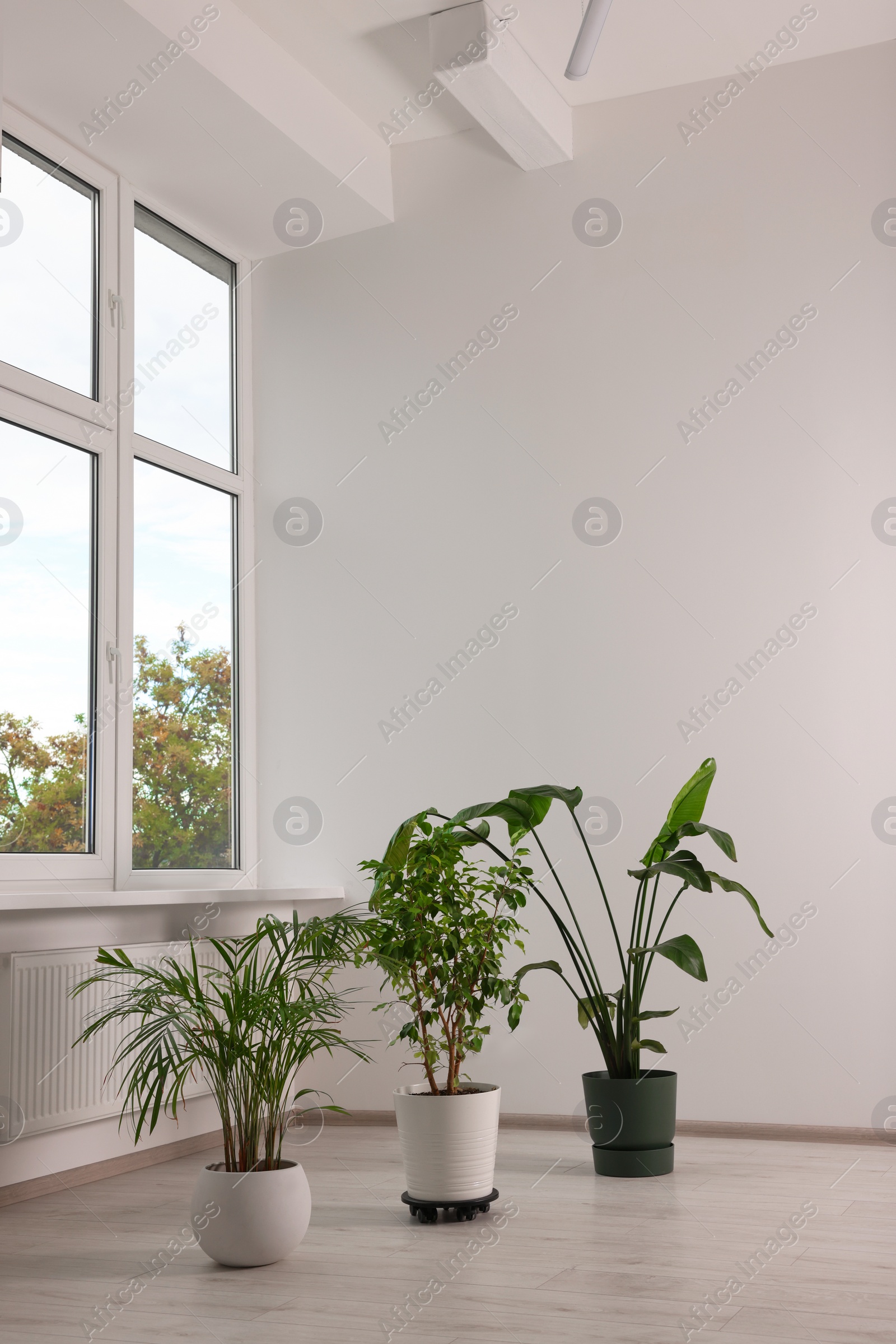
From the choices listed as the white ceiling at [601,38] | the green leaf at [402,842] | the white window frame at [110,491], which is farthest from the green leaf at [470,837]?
the white ceiling at [601,38]

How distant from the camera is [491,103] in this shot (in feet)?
13.8

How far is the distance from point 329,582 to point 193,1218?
2686mm

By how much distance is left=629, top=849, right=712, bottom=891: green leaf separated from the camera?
341 centimetres

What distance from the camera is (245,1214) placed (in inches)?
101

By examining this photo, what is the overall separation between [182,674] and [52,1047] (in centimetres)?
150

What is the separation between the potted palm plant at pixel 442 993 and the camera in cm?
297

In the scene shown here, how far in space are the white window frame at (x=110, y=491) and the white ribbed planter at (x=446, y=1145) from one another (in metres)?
Answer: 1.21

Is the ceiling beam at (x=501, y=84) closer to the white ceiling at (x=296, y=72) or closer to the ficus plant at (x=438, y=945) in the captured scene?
the white ceiling at (x=296, y=72)

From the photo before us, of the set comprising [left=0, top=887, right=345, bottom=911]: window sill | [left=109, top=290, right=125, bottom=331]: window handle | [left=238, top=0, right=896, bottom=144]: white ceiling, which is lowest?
[left=0, top=887, right=345, bottom=911]: window sill

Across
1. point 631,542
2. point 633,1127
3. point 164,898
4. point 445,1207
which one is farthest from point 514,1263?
point 631,542

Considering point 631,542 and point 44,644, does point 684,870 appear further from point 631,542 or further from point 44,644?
point 44,644

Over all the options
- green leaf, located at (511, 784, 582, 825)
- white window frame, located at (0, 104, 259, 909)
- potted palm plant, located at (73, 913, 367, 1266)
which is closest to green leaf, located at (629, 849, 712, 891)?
green leaf, located at (511, 784, 582, 825)

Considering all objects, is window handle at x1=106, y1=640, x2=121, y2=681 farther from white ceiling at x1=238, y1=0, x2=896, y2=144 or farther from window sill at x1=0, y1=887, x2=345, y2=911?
white ceiling at x1=238, y1=0, x2=896, y2=144

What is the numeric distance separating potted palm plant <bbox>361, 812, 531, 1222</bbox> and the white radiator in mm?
1001
